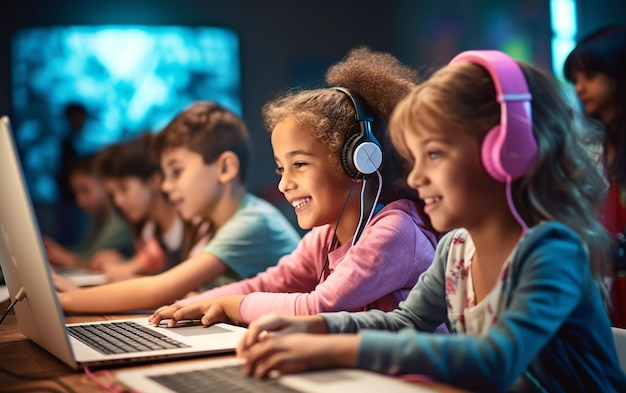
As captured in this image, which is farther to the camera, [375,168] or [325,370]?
[375,168]

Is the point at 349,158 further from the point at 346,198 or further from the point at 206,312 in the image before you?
the point at 206,312

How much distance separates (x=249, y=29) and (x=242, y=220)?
3322 mm

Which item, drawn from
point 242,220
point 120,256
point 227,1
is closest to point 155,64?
point 227,1

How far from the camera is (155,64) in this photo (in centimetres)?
517

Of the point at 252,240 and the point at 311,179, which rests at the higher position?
the point at 311,179

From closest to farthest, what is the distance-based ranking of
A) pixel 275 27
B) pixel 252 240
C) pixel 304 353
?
pixel 304 353 < pixel 252 240 < pixel 275 27

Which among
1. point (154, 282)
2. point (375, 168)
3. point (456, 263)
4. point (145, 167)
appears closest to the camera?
point (456, 263)

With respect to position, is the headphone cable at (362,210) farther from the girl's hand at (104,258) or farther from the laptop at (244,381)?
the girl's hand at (104,258)

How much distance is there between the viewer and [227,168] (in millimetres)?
2314

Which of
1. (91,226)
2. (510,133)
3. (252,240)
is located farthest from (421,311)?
(91,226)

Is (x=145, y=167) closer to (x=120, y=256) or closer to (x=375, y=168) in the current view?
(x=120, y=256)

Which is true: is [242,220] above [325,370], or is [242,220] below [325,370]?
below

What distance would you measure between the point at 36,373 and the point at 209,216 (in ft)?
4.12

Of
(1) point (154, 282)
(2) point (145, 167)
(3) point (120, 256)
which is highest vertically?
(1) point (154, 282)
